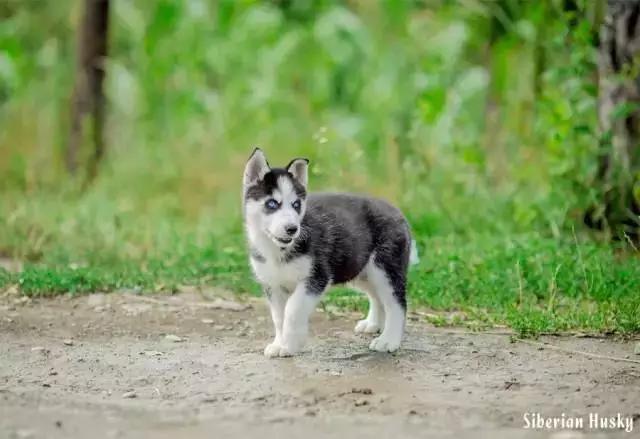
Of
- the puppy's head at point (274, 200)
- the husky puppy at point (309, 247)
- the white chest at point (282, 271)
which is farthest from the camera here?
the white chest at point (282, 271)

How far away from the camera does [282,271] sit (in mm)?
5844

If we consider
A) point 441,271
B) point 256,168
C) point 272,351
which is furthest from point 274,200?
point 441,271

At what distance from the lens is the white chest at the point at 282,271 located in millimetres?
5812

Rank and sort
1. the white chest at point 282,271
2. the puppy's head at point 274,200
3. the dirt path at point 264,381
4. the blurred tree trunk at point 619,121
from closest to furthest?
the dirt path at point 264,381, the puppy's head at point 274,200, the white chest at point 282,271, the blurred tree trunk at point 619,121

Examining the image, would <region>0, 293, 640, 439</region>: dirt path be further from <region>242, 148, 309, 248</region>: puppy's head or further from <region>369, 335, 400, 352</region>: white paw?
<region>242, 148, 309, 248</region>: puppy's head

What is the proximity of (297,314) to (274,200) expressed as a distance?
60 centimetres

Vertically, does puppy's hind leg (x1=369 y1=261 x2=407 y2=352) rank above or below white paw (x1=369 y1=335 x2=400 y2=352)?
above

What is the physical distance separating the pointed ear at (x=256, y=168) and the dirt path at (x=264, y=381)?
933 millimetres

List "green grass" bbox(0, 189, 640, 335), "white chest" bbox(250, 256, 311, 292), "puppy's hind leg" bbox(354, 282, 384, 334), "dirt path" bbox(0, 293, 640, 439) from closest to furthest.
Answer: "dirt path" bbox(0, 293, 640, 439)
"white chest" bbox(250, 256, 311, 292)
"puppy's hind leg" bbox(354, 282, 384, 334)
"green grass" bbox(0, 189, 640, 335)

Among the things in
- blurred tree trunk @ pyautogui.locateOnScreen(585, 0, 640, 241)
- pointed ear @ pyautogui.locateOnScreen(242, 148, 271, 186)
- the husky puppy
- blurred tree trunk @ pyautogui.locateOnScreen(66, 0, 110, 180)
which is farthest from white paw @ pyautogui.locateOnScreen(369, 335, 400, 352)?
blurred tree trunk @ pyautogui.locateOnScreen(66, 0, 110, 180)

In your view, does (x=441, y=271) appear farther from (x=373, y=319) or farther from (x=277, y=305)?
(x=277, y=305)

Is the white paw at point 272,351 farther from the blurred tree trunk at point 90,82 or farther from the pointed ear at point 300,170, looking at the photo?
the blurred tree trunk at point 90,82

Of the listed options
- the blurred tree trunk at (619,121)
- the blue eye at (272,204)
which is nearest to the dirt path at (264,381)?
the blue eye at (272,204)

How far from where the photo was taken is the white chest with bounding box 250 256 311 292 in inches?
229
